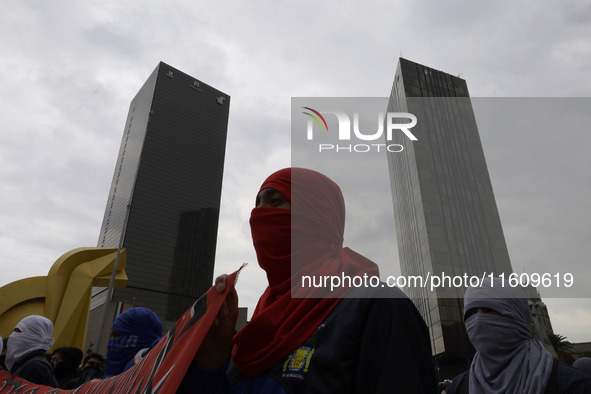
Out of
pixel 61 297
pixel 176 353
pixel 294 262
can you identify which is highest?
pixel 61 297

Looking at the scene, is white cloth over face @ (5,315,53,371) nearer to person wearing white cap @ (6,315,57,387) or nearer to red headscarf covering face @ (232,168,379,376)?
person wearing white cap @ (6,315,57,387)

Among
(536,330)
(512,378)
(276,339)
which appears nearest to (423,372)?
(276,339)

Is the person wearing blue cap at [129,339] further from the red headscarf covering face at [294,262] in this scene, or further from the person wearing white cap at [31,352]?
the red headscarf covering face at [294,262]

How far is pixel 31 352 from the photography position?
3.23m

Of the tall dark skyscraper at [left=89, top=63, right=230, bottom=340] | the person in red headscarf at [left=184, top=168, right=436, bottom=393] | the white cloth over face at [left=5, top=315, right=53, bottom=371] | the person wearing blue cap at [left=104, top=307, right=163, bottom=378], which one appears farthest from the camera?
the tall dark skyscraper at [left=89, top=63, right=230, bottom=340]

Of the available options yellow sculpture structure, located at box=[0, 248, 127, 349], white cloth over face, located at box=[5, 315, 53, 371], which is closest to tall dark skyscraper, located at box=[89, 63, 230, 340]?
yellow sculpture structure, located at box=[0, 248, 127, 349]

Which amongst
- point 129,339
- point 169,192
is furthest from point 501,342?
point 169,192

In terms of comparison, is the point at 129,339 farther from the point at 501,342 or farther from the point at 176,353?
the point at 501,342

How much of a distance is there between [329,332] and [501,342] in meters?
1.39

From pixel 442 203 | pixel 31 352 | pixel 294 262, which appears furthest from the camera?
pixel 442 203

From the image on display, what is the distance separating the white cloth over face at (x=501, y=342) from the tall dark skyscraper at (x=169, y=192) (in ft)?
243

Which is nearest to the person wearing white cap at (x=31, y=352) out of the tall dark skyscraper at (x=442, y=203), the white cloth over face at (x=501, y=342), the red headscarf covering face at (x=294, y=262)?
the red headscarf covering face at (x=294, y=262)

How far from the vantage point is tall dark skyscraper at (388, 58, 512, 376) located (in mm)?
28141

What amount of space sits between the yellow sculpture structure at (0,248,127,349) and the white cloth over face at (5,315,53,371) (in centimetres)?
968
